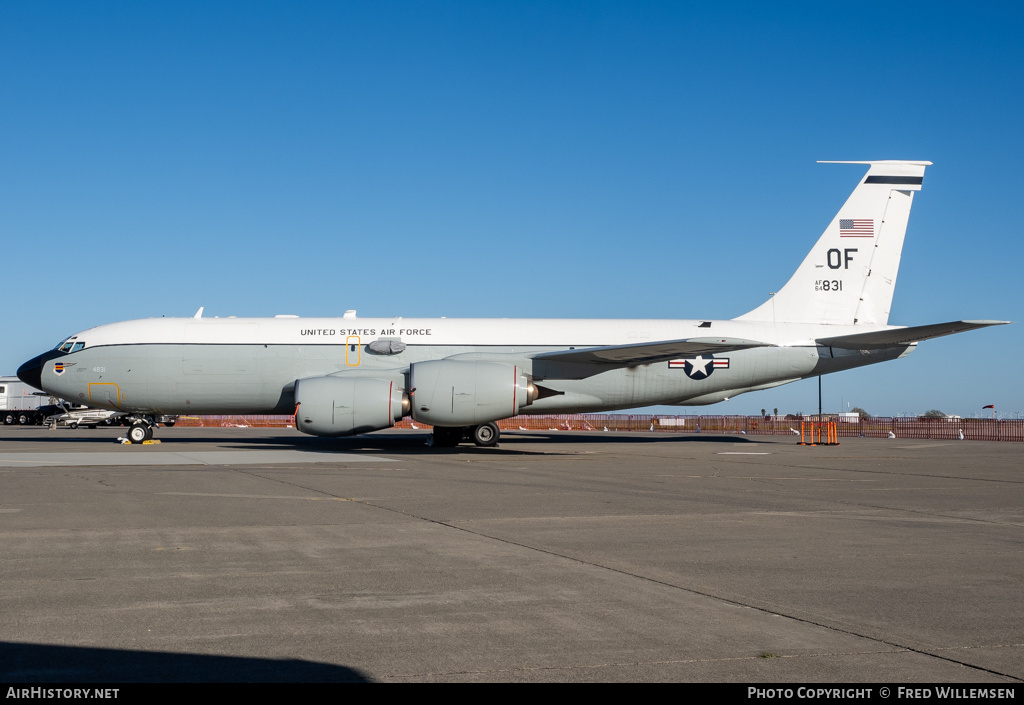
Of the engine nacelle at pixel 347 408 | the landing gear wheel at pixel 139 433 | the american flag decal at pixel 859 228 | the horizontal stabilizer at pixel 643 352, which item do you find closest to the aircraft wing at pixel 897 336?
the horizontal stabilizer at pixel 643 352

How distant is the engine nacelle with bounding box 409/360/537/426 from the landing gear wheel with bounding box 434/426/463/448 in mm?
3165

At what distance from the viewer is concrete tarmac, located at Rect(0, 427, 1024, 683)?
4.35 metres

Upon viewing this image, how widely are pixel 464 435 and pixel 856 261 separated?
14675 mm

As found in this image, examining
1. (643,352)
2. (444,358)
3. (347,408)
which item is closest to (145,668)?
(347,408)

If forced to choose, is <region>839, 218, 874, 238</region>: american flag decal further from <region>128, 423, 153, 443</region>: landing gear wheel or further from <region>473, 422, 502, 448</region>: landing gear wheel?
<region>128, 423, 153, 443</region>: landing gear wheel

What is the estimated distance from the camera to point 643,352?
2530 centimetres

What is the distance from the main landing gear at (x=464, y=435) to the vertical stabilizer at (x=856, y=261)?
9.57 meters

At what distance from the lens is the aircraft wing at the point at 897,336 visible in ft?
81.0

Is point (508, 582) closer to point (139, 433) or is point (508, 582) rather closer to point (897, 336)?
point (897, 336)

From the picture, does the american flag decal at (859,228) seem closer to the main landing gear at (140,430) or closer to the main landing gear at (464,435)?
the main landing gear at (464,435)

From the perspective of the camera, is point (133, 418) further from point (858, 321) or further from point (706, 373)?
point (858, 321)

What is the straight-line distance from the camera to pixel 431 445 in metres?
27.3

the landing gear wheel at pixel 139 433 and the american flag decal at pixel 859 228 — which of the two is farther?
the american flag decal at pixel 859 228

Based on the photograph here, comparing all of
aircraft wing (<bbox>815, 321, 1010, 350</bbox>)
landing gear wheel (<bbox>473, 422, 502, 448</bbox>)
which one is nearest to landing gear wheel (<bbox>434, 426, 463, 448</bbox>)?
landing gear wheel (<bbox>473, 422, 502, 448</bbox>)
